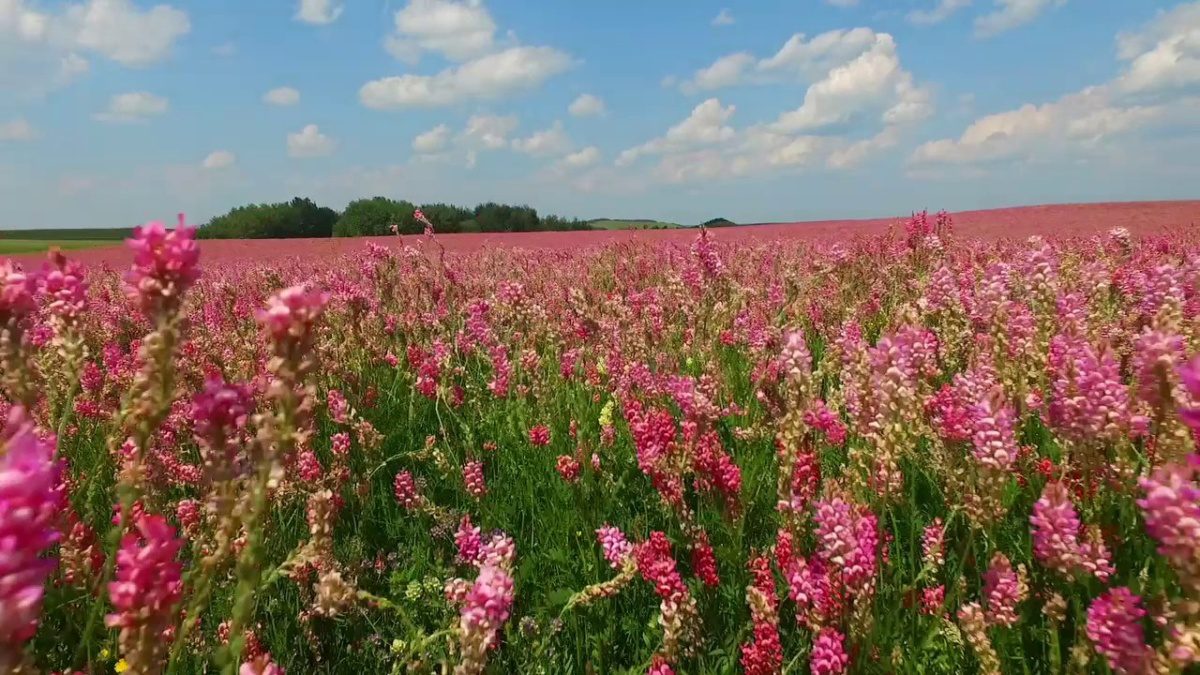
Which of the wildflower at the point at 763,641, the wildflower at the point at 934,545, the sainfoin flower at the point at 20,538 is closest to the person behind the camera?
the sainfoin flower at the point at 20,538

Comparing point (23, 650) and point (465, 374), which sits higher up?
point (23, 650)

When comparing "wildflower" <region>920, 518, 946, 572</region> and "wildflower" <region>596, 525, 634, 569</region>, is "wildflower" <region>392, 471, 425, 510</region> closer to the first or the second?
"wildflower" <region>596, 525, 634, 569</region>

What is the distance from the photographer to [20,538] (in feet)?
2.56

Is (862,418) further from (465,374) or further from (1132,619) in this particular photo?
(465,374)

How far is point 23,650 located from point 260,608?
203cm

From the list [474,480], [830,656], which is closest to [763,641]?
[830,656]

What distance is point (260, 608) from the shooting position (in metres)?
2.66

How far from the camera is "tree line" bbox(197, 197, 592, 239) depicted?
2153 inches

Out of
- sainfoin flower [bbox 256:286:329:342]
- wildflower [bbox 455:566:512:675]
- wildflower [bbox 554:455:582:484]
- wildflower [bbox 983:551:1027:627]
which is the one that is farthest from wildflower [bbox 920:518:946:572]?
sainfoin flower [bbox 256:286:329:342]

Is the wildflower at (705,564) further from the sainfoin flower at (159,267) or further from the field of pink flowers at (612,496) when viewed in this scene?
the sainfoin flower at (159,267)

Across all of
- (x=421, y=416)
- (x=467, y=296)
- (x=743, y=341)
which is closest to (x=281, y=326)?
(x=421, y=416)

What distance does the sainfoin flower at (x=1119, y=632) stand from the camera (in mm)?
1412

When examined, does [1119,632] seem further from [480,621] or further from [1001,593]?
[480,621]

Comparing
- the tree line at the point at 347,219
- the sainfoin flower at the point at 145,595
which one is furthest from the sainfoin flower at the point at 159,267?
the tree line at the point at 347,219
